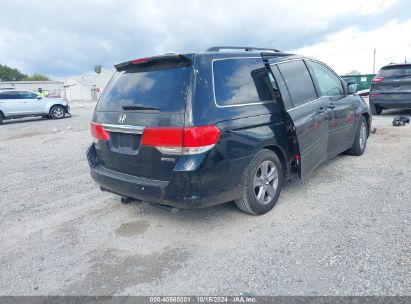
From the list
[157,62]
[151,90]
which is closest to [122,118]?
[151,90]

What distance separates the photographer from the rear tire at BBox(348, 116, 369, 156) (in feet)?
18.0

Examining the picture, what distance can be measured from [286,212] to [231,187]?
946 mm

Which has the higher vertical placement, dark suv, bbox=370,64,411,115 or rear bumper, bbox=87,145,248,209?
dark suv, bbox=370,64,411,115

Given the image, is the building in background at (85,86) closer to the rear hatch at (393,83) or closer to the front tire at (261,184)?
the rear hatch at (393,83)

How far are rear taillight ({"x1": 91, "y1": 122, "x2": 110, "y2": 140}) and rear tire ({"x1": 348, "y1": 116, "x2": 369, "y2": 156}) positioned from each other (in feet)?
14.5

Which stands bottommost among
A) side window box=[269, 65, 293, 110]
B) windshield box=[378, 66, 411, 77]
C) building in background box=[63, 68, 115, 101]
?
side window box=[269, 65, 293, 110]

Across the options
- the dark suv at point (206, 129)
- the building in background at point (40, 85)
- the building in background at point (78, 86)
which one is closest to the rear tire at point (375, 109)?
the dark suv at point (206, 129)

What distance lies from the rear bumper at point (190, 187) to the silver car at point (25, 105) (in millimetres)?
14079

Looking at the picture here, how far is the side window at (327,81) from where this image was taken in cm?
453

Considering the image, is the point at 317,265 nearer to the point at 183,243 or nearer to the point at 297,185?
the point at 183,243

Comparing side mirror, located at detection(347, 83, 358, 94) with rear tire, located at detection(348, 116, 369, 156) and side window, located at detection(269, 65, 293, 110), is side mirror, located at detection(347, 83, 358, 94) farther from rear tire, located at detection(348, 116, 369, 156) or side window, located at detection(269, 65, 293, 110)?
side window, located at detection(269, 65, 293, 110)

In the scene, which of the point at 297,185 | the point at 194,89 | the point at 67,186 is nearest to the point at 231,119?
the point at 194,89

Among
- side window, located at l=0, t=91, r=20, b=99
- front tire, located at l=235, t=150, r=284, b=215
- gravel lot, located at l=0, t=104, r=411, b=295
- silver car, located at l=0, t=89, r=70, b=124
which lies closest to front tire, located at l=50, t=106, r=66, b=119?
silver car, located at l=0, t=89, r=70, b=124

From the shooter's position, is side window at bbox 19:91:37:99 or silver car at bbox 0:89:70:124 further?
side window at bbox 19:91:37:99
